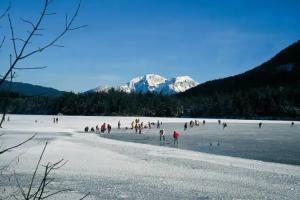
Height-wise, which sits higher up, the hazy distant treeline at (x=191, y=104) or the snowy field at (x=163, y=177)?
the hazy distant treeline at (x=191, y=104)

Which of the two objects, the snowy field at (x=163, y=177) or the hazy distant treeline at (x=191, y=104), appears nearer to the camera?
the snowy field at (x=163, y=177)

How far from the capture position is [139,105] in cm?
17475

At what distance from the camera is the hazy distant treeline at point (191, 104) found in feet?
499

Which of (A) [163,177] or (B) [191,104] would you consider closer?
(A) [163,177]

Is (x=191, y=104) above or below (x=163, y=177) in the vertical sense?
above

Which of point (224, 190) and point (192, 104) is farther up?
point (192, 104)

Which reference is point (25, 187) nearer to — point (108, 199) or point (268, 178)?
point (108, 199)

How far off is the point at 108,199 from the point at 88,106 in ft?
541

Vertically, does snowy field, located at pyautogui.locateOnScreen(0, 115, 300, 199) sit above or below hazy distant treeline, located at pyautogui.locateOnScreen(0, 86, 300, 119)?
below

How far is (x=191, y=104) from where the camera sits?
18050 cm

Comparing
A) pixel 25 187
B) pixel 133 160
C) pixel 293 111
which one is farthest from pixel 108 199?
pixel 293 111

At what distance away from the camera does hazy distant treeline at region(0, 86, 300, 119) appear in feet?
499

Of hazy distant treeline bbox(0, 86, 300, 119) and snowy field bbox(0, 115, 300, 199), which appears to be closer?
snowy field bbox(0, 115, 300, 199)

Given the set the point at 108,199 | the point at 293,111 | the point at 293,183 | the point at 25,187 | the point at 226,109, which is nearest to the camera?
the point at 108,199
